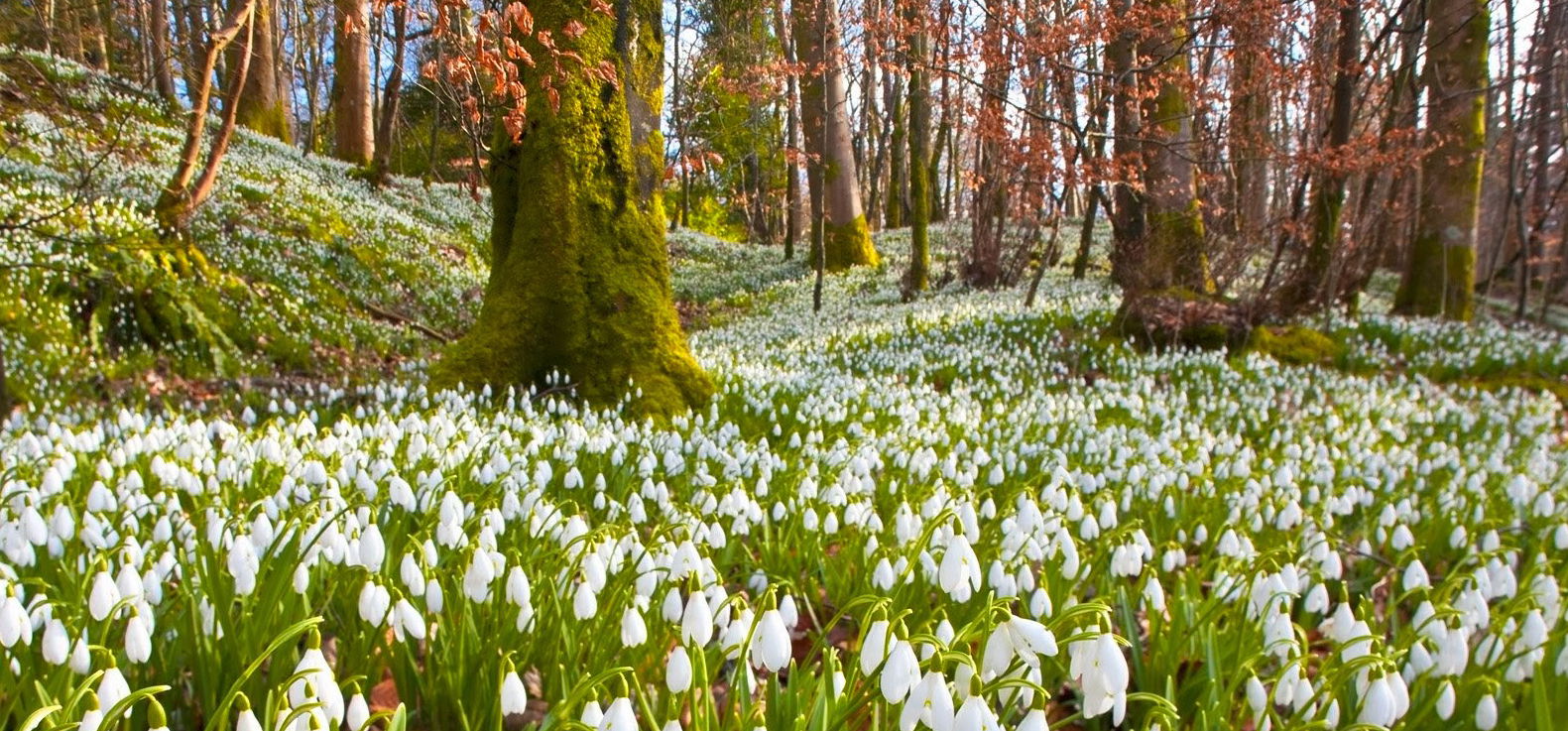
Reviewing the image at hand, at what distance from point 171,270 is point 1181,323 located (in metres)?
9.12

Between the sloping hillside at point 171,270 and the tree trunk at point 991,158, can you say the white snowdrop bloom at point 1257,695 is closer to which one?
the sloping hillside at point 171,270

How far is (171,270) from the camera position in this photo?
278 inches

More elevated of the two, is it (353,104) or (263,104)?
(263,104)

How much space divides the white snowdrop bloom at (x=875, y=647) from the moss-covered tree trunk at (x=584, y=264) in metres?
4.10

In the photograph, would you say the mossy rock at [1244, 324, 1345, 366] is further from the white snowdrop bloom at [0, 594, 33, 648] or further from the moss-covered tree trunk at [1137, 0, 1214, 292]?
the white snowdrop bloom at [0, 594, 33, 648]

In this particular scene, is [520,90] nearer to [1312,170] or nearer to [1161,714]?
[1161,714]

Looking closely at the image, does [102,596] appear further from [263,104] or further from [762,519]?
[263,104]

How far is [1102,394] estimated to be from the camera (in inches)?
270

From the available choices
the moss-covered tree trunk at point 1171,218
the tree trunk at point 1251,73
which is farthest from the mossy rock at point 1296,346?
the moss-covered tree trunk at point 1171,218

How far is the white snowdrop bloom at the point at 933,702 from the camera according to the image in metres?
1.27

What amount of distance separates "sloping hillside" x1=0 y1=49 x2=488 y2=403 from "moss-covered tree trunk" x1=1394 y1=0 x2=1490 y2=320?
461 inches

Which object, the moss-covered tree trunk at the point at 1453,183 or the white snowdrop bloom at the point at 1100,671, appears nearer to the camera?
the white snowdrop bloom at the point at 1100,671

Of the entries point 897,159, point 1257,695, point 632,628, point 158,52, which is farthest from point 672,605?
point 897,159

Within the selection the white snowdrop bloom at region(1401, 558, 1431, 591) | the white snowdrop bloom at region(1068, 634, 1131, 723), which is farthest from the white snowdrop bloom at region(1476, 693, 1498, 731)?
the white snowdrop bloom at region(1068, 634, 1131, 723)
